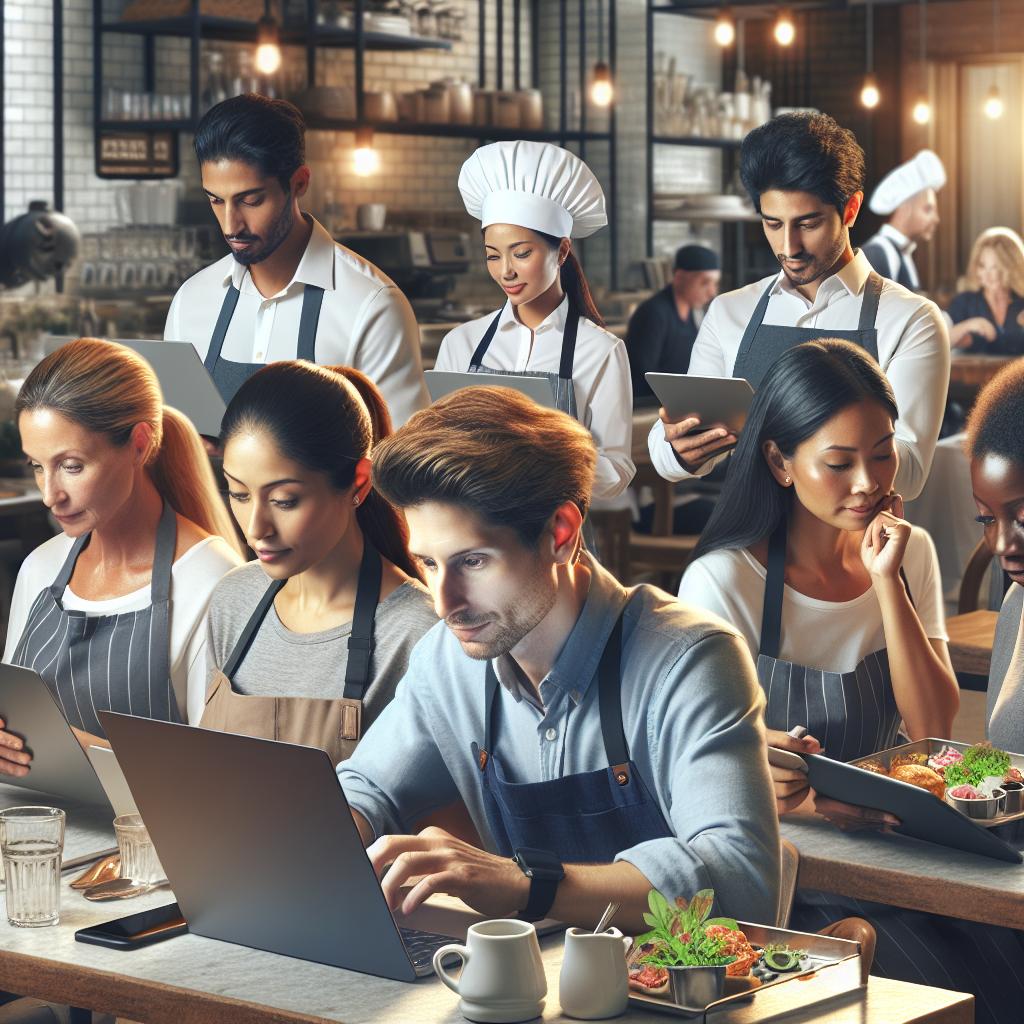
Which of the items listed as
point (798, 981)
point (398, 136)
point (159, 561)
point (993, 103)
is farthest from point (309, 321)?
point (993, 103)

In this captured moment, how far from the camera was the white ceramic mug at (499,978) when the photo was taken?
163cm

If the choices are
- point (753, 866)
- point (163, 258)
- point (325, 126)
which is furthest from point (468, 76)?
point (753, 866)

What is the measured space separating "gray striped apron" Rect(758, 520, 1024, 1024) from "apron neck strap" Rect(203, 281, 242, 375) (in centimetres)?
171

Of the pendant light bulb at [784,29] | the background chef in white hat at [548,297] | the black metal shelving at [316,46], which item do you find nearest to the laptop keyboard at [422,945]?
the background chef in white hat at [548,297]

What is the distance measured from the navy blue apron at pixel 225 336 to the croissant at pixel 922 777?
5.81 feet

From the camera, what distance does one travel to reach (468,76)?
10.8 m

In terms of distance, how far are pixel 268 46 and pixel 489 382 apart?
13.4 feet

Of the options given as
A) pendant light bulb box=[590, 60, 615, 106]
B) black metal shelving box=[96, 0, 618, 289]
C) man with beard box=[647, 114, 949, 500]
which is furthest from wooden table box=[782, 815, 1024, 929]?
pendant light bulb box=[590, 60, 615, 106]

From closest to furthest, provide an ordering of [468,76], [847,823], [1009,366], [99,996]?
1. [99,996]
2. [847,823]
3. [1009,366]
4. [468,76]

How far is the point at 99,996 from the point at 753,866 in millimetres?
677

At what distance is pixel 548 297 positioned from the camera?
4.18 m

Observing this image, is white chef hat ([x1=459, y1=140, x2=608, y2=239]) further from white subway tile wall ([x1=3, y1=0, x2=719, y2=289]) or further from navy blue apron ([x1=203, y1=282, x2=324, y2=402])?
white subway tile wall ([x1=3, y1=0, x2=719, y2=289])

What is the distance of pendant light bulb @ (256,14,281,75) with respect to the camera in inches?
287

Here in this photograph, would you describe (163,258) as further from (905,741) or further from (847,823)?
(847,823)
